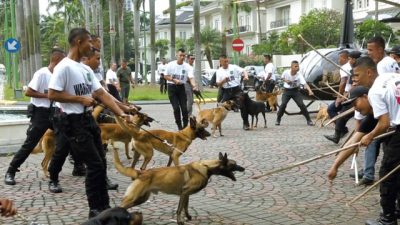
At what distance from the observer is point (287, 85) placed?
1544 centimetres

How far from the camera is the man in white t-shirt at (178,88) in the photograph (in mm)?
13164

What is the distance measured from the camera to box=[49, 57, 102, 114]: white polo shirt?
590 cm

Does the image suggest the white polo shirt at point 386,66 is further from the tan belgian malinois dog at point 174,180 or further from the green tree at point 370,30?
the green tree at point 370,30

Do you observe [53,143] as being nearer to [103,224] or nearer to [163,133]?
[163,133]

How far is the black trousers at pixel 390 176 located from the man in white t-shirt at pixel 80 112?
113 inches

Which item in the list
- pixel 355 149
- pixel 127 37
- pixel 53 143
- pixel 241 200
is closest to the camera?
pixel 355 149

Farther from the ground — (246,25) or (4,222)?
(246,25)

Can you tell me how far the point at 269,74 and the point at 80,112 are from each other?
599 inches

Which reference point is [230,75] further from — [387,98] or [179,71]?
[387,98]

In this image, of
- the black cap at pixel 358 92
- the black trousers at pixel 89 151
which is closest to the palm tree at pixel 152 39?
the black trousers at pixel 89 151

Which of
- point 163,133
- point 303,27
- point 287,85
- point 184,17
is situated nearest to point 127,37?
point 184,17

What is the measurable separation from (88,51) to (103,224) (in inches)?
123

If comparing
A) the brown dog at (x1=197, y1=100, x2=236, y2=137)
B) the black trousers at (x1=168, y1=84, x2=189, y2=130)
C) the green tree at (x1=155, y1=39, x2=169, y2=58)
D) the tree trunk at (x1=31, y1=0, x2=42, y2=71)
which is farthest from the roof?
the black trousers at (x1=168, y1=84, x2=189, y2=130)

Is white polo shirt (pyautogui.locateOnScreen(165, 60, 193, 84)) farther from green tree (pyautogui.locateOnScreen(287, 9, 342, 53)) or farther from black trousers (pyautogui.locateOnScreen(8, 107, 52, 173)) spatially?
green tree (pyautogui.locateOnScreen(287, 9, 342, 53))
